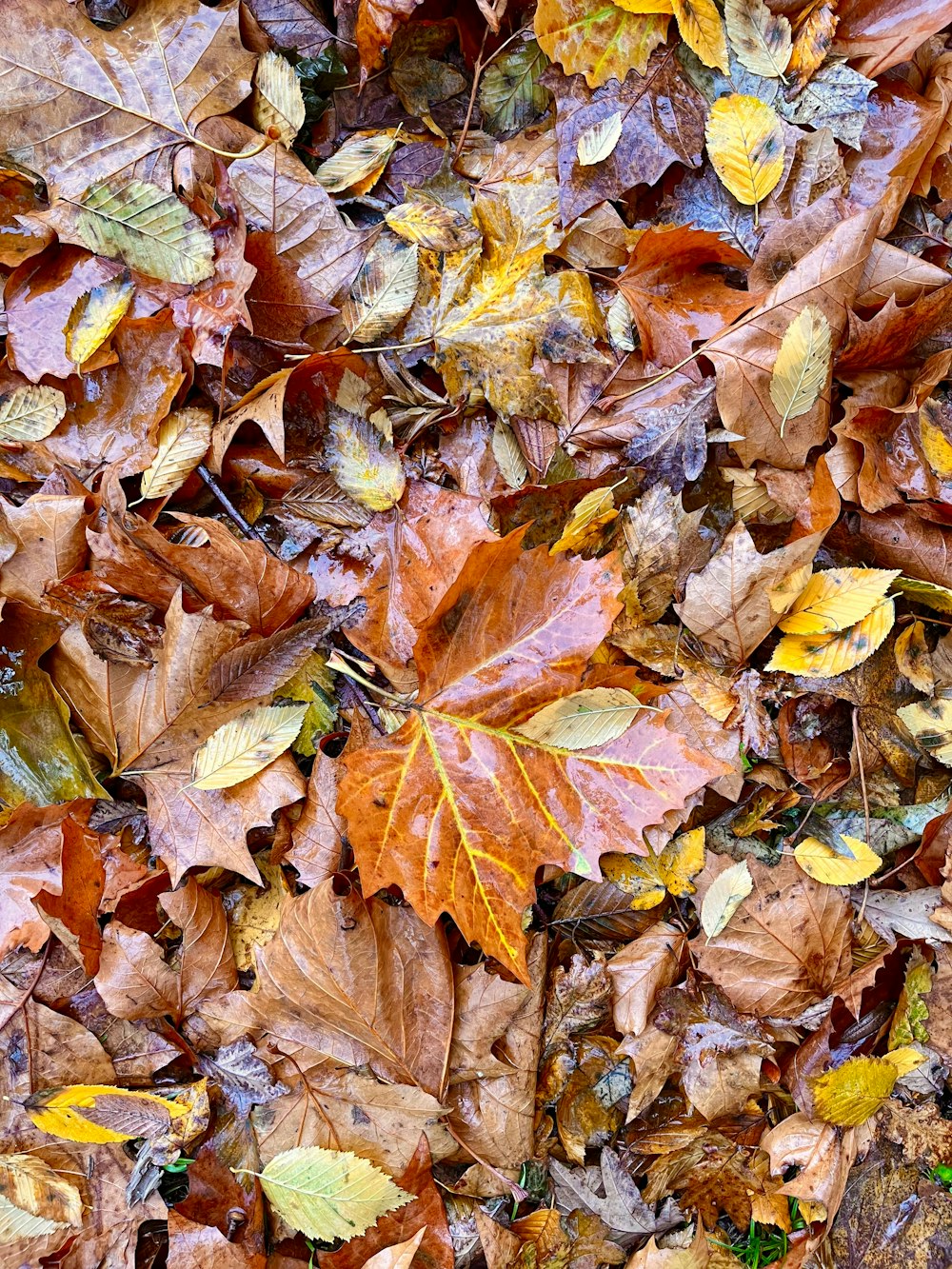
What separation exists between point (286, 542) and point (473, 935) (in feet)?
3.20

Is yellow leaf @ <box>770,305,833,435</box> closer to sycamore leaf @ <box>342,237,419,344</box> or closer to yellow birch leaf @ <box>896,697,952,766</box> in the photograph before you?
yellow birch leaf @ <box>896,697,952,766</box>

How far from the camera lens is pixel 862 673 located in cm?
193

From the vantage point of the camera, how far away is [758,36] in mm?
1875

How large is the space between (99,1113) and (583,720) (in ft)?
4.48

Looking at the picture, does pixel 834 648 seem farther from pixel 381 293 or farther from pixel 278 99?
pixel 278 99

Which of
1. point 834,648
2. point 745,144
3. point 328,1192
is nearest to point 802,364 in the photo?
point 745,144

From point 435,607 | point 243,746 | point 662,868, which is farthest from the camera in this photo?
point 662,868

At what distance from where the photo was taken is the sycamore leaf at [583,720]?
1.73 meters

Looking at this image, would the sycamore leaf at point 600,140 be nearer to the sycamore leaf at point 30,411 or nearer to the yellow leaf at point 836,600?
the yellow leaf at point 836,600

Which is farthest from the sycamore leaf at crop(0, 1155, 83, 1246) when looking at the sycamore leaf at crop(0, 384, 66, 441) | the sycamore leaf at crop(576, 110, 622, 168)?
the sycamore leaf at crop(576, 110, 622, 168)

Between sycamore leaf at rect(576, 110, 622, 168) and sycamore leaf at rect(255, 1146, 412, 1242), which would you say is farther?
sycamore leaf at rect(576, 110, 622, 168)

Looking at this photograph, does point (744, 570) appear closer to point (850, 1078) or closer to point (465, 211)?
point (465, 211)

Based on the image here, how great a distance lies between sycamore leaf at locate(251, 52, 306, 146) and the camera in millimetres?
1895

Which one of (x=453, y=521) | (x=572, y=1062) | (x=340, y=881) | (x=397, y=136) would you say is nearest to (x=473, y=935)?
(x=340, y=881)
